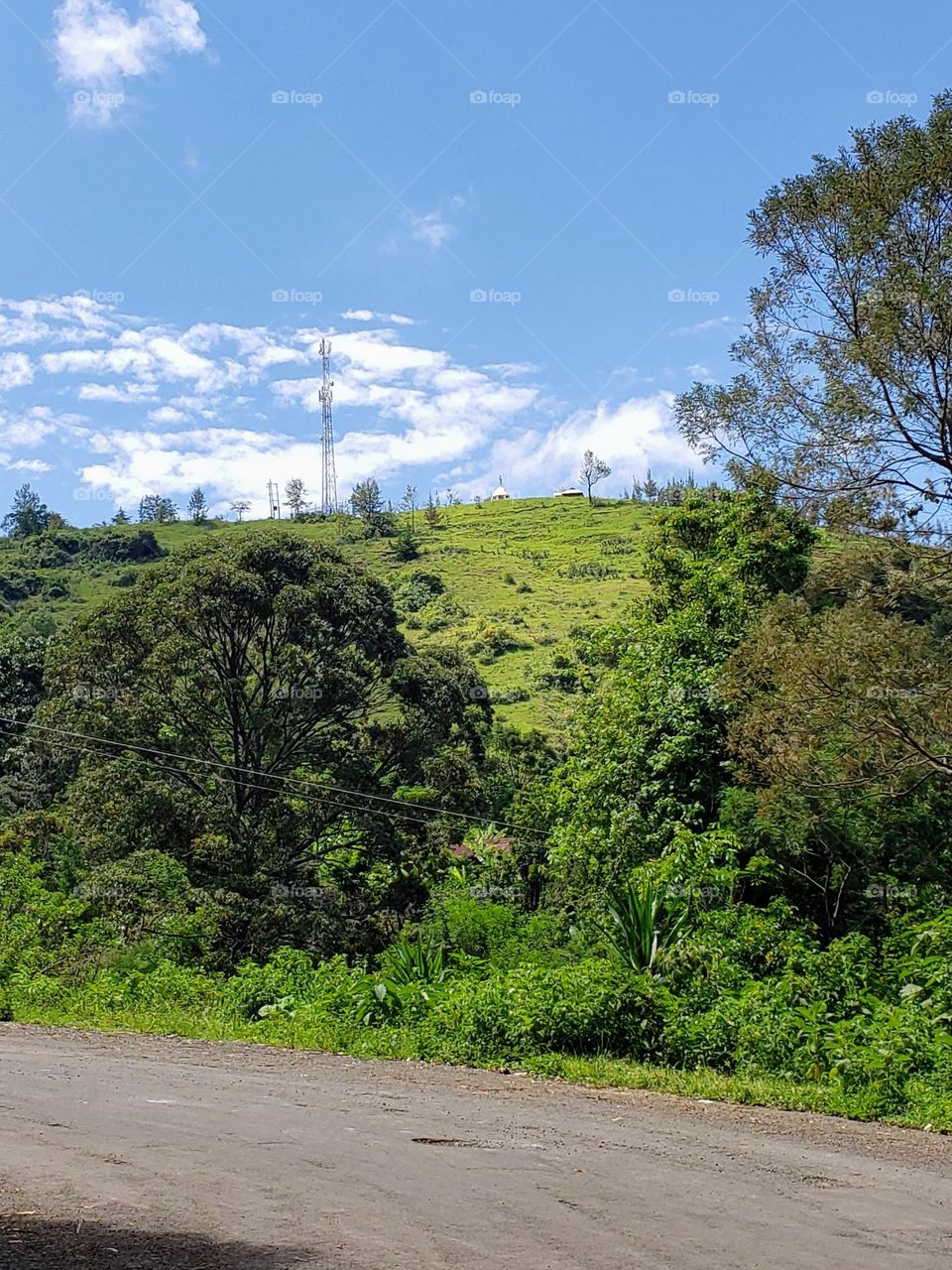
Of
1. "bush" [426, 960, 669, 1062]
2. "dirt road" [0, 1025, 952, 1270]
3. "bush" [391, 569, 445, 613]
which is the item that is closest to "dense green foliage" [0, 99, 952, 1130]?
"bush" [426, 960, 669, 1062]

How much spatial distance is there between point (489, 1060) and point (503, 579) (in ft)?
248

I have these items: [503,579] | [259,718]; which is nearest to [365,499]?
[503,579]

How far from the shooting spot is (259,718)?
84.4ft

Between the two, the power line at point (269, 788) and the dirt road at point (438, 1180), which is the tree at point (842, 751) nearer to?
the dirt road at point (438, 1180)

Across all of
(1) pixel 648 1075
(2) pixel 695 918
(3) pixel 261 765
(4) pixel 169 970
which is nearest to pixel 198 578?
(3) pixel 261 765

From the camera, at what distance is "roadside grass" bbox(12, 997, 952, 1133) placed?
8812mm

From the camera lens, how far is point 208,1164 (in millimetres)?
5641

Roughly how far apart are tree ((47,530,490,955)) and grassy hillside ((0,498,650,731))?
23.8m

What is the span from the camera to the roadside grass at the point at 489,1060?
347 inches

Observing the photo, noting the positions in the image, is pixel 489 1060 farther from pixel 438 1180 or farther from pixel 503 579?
pixel 503 579

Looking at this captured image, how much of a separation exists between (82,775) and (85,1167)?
66.6 ft
